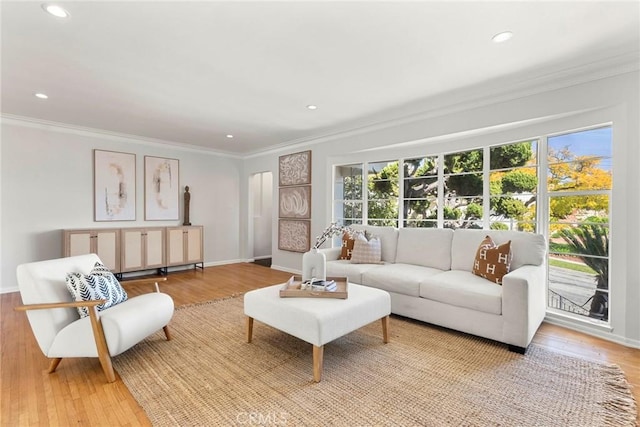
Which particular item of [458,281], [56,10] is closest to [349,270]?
[458,281]

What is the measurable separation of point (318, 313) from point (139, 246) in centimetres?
412

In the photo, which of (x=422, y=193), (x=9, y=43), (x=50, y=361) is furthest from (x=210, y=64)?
(x=422, y=193)

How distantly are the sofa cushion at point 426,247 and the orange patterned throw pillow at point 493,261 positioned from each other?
0.43m

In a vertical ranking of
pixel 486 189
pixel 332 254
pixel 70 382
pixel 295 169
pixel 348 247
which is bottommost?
pixel 70 382

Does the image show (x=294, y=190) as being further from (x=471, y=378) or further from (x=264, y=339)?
(x=471, y=378)

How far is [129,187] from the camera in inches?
→ 201

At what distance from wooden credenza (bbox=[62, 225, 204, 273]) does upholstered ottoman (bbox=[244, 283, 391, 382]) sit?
130 inches

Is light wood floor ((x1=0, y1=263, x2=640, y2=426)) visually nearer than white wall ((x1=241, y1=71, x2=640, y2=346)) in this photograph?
Yes

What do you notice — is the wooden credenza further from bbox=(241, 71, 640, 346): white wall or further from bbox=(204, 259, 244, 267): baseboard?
bbox=(241, 71, 640, 346): white wall

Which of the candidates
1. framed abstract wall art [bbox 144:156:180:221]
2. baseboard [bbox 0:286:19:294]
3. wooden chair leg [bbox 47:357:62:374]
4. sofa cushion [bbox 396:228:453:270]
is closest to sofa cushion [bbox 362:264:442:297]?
sofa cushion [bbox 396:228:453:270]

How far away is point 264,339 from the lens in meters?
2.66

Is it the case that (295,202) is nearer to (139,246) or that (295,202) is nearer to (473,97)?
(139,246)

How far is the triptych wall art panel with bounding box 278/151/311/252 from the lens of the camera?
5.38 metres

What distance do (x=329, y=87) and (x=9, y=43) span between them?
8.51ft
